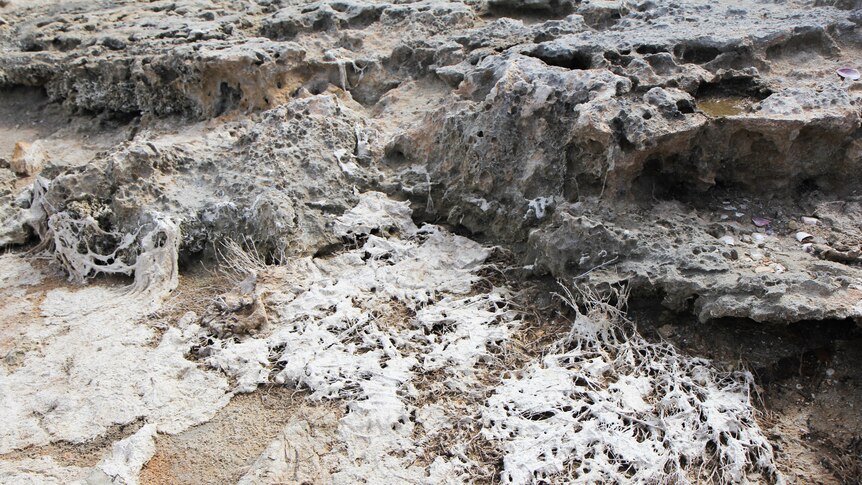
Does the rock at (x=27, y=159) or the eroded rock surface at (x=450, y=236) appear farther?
the rock at (x=27, y=159)

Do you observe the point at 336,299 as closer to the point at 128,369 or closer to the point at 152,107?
the point at 128,369

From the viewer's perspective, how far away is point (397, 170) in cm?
373

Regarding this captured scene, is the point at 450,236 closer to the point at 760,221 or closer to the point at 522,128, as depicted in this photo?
the point at 522,128

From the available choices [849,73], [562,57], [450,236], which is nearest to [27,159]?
[450,236]

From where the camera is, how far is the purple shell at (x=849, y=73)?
10.6 ft

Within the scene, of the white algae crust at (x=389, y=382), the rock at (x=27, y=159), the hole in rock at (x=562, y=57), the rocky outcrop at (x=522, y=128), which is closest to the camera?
the white algae crust at (x=389, y=382)

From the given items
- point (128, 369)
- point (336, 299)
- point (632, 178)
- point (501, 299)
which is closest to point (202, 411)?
point (128, 369)

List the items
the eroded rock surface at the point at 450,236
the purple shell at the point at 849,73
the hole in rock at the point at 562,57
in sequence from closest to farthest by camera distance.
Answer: the eroded rock surface at the point at 450,236 < the purple shell at the point at 849,73 < the hole in rock at the point at 562,57

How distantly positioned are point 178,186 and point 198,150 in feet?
0.87

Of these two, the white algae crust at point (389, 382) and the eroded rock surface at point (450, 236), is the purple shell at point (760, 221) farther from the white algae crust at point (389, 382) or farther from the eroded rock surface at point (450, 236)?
the white algae crust at point (389, 382)

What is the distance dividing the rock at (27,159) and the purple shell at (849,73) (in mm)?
4454

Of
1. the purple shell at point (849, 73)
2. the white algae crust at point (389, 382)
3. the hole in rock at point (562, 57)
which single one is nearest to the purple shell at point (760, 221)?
the white algae crust at point (389, 382)

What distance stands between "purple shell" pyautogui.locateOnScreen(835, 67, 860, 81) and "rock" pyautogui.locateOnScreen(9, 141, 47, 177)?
4454 millimetres

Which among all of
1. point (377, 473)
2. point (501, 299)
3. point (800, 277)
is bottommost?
point (377, 473)
